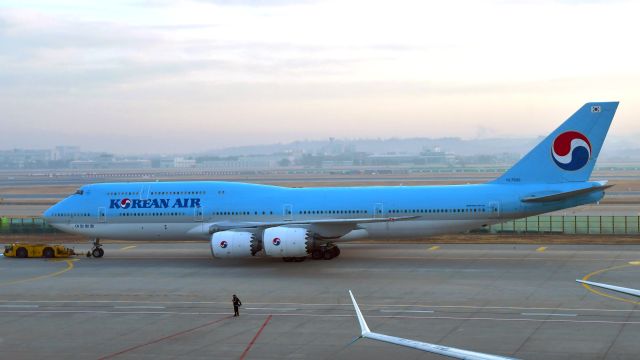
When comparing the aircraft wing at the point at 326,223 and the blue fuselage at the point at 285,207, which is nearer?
the aircraft wing at the point at 326,223

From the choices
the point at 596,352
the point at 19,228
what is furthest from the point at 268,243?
the point at 19,228

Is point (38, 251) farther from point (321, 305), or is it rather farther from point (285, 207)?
point (321, 305)

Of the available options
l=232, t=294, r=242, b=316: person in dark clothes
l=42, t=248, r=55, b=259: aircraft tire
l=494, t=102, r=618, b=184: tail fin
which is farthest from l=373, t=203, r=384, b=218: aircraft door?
l=42, t=248, r=55, b=259: aircraft tire

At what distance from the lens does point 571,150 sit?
35.2 m

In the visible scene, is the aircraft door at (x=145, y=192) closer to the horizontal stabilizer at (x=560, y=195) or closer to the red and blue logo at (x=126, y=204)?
the red and blue logo at (x=126, y=204)

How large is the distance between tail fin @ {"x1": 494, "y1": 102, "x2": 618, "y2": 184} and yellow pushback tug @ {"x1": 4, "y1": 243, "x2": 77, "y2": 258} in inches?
933

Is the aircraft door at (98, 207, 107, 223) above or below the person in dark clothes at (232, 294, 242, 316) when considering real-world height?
above

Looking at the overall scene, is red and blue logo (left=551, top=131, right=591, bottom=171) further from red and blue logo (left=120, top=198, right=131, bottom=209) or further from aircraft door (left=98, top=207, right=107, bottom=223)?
aircraft door (left=98, top=207, right=107, bottom=223)

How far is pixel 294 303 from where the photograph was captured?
2627 cm

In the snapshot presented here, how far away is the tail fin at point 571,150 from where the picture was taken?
34.8m

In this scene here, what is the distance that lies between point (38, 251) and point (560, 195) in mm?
27085

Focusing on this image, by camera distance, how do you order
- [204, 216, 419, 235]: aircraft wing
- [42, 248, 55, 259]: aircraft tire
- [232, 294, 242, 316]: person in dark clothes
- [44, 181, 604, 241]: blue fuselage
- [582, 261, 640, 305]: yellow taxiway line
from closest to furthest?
1. [232, 294, 242, 316]: person in dark clothes
2. [582, 261, 640, 305]: yellow taxiway line
3. [204, 216, 419, 235]: aircraft wing
4. [44, 181, 604, 241]: blue fuselage
5. [42, 248, 55, 259]: aircraft tire

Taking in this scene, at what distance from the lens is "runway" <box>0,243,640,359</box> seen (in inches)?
790

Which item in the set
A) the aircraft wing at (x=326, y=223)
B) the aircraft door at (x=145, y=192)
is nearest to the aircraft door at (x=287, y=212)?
the aircraft wing at (x=326, y=223)
